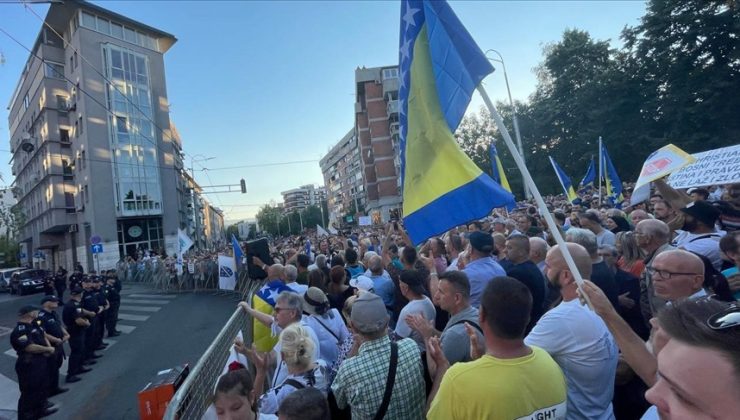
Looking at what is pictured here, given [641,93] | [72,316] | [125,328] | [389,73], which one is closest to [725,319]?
[72,316]

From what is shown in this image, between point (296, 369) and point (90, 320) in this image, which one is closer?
point (296, 369)

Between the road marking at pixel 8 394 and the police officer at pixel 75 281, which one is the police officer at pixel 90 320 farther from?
the road marking at pixel 8 394

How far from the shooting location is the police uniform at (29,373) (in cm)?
661

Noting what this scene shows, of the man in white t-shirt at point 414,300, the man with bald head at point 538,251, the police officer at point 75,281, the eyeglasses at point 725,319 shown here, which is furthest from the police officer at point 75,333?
the eyeglasses at point 725,319

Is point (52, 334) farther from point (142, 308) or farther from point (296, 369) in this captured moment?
point (142, 308)

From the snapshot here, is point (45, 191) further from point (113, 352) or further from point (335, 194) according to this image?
point (335, 194)

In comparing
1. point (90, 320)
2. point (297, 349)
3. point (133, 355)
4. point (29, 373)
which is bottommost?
point (133, 355)

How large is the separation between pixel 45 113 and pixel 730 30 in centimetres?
5553

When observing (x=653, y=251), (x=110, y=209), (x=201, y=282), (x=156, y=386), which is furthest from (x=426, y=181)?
(x=110, y=209)

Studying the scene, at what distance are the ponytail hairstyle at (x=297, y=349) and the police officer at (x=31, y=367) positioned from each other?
6311mm

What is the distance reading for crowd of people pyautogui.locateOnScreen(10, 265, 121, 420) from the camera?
22.0 ft

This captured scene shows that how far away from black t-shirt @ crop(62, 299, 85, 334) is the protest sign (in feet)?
38.2

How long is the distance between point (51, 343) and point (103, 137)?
113ft

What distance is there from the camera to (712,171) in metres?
6.54
